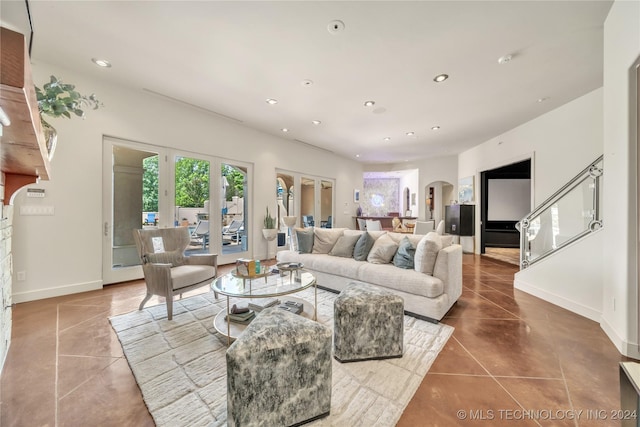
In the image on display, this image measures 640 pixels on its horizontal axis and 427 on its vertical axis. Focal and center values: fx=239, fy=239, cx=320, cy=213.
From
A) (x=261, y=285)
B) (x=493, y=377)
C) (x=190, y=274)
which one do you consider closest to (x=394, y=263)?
(x=493, y=377)

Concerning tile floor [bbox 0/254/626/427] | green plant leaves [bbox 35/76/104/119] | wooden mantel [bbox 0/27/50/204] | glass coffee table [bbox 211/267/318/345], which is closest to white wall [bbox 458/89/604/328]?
tile floor [bbox 0/254/626/427]

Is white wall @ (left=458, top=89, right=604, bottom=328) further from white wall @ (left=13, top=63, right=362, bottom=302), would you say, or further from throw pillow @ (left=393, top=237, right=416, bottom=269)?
white wall @ (left=13, top=63, right=362, bottom=302)

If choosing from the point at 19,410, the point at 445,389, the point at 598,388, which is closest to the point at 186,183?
the point at 19,410

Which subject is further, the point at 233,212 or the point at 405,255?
the point at 233,212

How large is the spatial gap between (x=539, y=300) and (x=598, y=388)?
6.63ft

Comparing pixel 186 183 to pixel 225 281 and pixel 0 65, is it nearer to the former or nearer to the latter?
pixel 225 281

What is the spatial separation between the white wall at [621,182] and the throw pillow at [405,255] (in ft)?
5.70

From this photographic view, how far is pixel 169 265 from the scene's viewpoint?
2578mm

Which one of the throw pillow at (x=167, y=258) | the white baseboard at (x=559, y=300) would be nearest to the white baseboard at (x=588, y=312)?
the white baseboard at (x=559, y=300)

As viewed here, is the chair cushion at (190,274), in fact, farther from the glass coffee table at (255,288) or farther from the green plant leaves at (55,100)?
the green plant leaves at (55,100)

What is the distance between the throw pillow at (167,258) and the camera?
297cm

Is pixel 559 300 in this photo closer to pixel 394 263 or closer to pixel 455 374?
pixel 394 263

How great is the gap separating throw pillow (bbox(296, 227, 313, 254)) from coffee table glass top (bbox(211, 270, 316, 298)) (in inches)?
48.4

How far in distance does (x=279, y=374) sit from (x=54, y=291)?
3.83m
